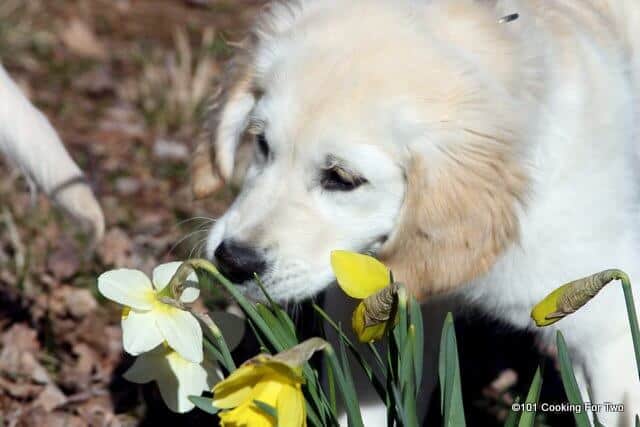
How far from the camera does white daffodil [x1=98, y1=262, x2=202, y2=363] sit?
178 cm

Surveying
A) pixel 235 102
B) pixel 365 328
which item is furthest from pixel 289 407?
pixel 235 102

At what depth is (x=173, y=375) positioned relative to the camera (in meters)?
1.98

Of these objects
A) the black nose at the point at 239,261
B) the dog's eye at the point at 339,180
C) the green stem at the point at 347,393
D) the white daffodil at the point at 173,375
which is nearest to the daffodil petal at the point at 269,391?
the green stem at the point at 347,393

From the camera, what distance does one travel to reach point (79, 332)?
312cm

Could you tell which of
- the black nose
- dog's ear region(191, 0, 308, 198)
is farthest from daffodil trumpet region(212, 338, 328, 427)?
dog's ear region(191, 0, 308, 198)

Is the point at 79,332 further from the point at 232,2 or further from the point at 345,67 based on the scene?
the point at 232,2

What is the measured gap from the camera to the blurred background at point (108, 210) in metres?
2.90

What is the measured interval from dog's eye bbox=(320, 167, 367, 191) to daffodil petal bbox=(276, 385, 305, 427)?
2.10 ft

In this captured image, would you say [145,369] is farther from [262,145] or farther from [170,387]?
[262,145]

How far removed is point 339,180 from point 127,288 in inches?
22.2

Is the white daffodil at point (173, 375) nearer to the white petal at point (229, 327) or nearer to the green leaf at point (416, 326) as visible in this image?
the white petal at point (229, 327)

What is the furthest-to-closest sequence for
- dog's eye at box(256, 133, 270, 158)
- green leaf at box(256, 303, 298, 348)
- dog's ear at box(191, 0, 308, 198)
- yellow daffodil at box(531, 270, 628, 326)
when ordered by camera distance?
dog's ear at box(191, 0, 308, 198) → dog's eye at box(256, 133, 270, 158) → green leaf at box(256, 303, 298, 348) → yellow daffodil at box(531, 270, 628, 326)

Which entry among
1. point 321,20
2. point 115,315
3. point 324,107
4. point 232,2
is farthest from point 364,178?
point 232,2

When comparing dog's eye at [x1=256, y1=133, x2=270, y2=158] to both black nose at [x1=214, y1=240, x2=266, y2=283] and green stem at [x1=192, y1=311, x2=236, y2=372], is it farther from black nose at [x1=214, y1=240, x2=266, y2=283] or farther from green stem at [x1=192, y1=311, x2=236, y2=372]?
green stem at [x1=192, y1=311, x2=236, y2=372]
